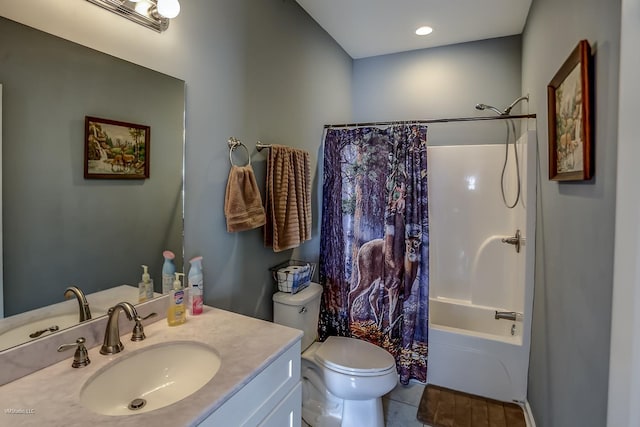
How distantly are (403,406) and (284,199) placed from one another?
158 cm

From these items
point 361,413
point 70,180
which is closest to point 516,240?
point 361,413

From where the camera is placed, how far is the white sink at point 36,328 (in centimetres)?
96

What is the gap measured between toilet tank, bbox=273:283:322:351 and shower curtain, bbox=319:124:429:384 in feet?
1.20

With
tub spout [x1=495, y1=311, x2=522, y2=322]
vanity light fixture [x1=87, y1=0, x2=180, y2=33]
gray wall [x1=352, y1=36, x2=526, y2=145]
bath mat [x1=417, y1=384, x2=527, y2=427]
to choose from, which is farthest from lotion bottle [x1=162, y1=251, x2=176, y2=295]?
gray wall [x1=352, y1=36, x2=526, y2=145]

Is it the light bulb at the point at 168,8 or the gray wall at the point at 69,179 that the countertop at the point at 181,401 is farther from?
the light bulb at the point at 168,8

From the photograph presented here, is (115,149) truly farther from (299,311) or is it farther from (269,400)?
(299,311)

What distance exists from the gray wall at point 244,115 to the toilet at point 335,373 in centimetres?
22

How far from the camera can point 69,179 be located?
43.4 inches

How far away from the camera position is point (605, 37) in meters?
0.97

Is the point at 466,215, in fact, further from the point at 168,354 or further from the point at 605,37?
the point at 168,354

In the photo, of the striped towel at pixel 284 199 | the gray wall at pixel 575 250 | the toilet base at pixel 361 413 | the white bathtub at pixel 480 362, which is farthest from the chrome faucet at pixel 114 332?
the white bathtub at pixel 480 362

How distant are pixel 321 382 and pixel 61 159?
1.73 m

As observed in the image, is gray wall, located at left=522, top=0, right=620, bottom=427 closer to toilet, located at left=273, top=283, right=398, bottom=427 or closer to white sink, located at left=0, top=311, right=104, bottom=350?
toilet, located at left=273, top=283, right=398, bottom=427

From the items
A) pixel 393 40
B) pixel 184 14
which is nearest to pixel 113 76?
pixel 184 14
